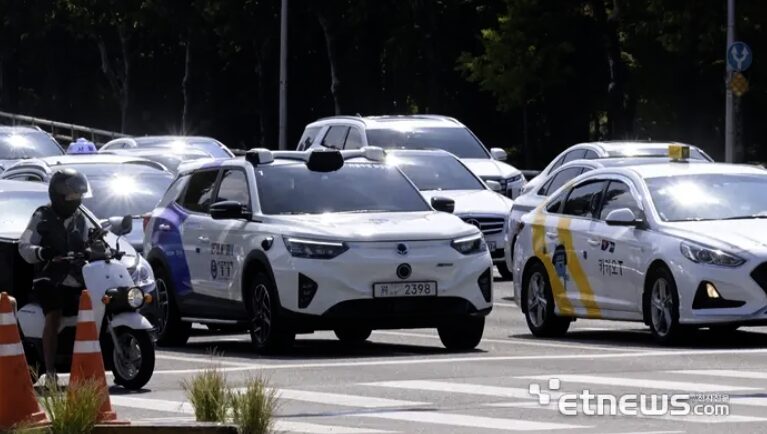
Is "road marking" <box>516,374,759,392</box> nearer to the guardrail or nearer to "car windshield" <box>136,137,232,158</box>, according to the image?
"car windshield" <box>136,137,232,158</box>

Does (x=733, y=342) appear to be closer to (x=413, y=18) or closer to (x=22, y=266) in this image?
(x=22, y=266)

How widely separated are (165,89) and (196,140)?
68.5 m

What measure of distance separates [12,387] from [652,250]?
304 inches

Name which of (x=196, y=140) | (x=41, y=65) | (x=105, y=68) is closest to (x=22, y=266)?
(x=196, y=140)

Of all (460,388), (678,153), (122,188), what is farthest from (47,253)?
(122,188)

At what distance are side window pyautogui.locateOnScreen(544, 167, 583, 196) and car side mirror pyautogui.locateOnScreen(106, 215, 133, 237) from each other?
11093 millimetres

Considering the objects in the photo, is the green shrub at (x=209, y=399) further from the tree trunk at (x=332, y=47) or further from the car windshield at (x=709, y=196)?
the tree trunk at (x=332, y=47)

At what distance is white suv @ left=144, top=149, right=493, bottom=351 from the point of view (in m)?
17.7

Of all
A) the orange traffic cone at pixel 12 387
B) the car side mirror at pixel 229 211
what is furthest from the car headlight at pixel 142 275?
the orange traffic cone at pixel 12 387

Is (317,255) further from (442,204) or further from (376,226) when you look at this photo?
(442,204)

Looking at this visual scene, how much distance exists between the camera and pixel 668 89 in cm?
8006

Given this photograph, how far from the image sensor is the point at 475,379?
49.8ft

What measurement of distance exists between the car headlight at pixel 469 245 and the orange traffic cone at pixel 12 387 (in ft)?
21.3

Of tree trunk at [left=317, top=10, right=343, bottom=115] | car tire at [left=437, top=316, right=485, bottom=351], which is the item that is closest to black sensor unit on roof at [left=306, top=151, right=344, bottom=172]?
car tire at [left=437, top=316, right=485, bottom=351]
